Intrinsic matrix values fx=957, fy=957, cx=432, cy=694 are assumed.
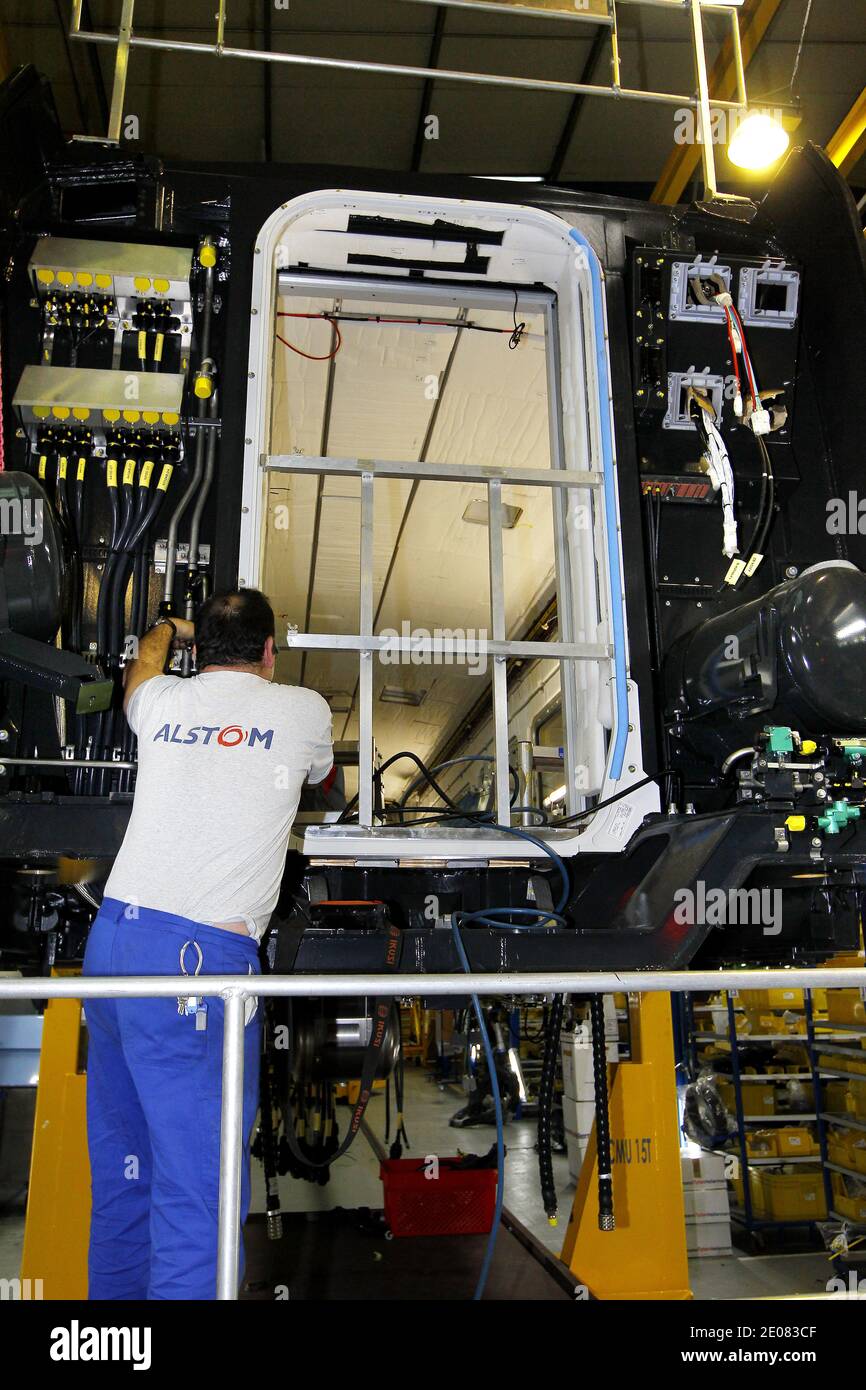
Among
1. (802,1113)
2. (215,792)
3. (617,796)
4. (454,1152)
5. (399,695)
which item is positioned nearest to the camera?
(215,792)

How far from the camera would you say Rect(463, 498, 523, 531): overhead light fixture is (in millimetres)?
6793

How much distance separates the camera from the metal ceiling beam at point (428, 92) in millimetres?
6453

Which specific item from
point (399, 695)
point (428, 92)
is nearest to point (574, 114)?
point (428, 92)

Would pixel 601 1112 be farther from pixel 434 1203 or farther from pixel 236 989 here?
pixel 434 1203

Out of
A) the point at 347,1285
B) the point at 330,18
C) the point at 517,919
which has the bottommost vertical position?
the point at 347,1285

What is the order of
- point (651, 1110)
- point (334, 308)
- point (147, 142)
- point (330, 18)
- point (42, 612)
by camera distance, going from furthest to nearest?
1. point (147, 142)
2. point (330, 18)
3. point (334, 308)
4. point (651, 1110)
5. point (42, 612)

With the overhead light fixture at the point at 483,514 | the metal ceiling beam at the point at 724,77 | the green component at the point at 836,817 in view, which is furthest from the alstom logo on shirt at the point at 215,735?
the metal ceiling beam at the point at 724,77

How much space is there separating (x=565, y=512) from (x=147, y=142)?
5893 mm

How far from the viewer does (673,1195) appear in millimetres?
3506

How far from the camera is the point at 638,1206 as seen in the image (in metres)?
3.48

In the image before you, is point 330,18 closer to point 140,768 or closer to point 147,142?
point 147,142

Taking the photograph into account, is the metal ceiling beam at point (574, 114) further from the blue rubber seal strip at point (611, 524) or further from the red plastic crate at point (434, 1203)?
the red plastic crate at point (434, 1203)

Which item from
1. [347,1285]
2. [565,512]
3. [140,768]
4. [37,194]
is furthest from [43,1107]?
[37,194]

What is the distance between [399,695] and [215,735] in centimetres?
805
